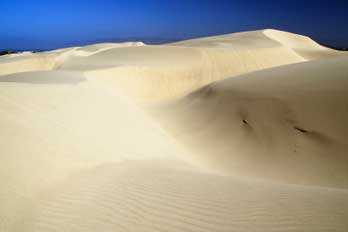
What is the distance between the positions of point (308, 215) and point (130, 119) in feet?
19.2

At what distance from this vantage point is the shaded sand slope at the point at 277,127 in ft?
22.9

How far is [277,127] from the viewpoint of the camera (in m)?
8.48

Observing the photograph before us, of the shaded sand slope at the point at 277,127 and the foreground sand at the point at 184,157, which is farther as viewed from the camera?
the shaded sand slope at the point at 277,127

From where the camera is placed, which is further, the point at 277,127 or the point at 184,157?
the point at 277,127

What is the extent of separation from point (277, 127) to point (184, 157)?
2.80 m

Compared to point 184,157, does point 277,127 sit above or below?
above

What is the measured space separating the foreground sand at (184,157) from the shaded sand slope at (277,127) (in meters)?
0.03

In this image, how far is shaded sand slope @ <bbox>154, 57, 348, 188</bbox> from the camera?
22.9ft

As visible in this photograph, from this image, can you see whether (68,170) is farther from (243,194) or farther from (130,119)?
(130,119)

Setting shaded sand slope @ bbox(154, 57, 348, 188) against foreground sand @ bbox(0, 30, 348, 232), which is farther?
shaded sand slope @ bbox(154, 57, 348, 188)

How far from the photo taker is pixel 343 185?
6066 millimetres

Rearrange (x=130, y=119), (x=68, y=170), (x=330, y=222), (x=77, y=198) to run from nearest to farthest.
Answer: (x=330, y=222) → (x=77, y=198) → (x=68, y=170) → (x=130, y=119)

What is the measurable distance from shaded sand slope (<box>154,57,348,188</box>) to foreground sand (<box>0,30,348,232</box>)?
29 mm

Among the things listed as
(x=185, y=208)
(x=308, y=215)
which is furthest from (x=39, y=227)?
(x=308, y=215)
